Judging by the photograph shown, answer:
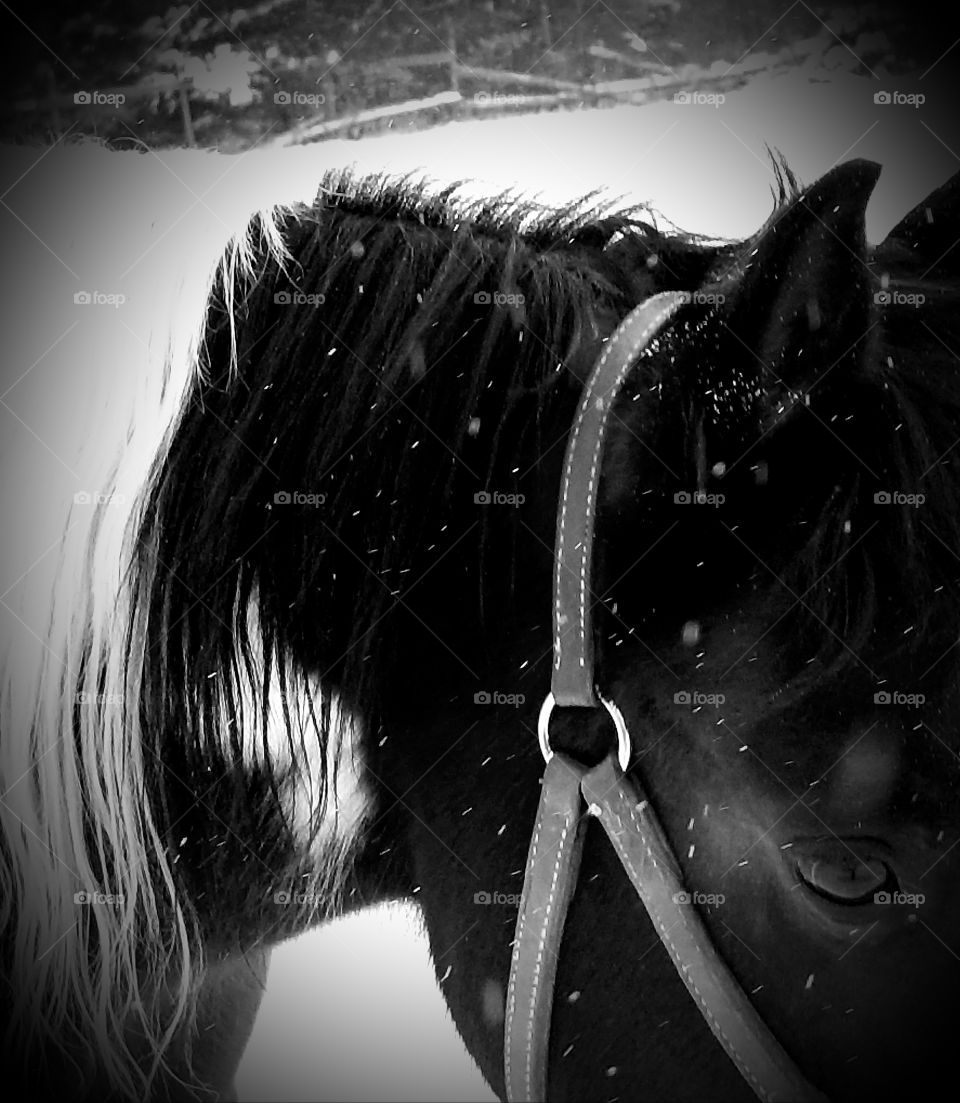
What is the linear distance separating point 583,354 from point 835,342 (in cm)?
12

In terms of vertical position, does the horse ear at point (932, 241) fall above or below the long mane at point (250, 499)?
above

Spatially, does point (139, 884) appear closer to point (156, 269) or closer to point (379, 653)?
point (379, 653)

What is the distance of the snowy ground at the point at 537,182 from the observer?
80cm

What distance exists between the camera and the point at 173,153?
61 cm
